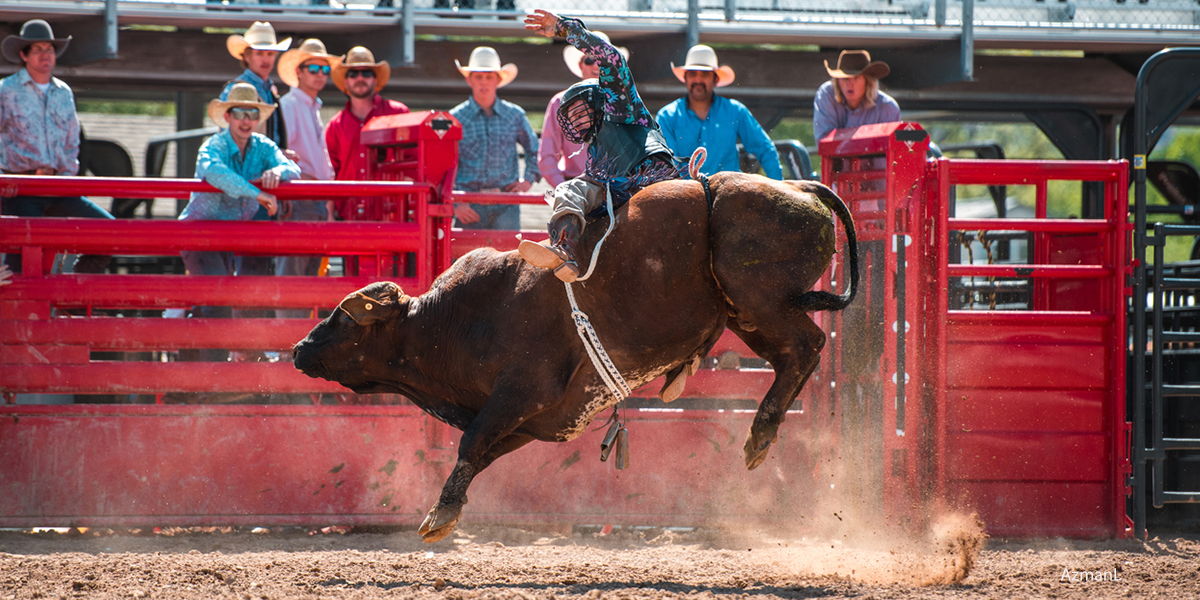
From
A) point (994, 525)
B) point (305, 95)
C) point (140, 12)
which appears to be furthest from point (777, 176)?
point (140, 12)

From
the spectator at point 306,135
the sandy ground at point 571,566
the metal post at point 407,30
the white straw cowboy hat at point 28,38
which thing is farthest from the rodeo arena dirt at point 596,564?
the metal post at point 407,30

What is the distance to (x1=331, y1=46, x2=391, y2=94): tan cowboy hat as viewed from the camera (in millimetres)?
7340

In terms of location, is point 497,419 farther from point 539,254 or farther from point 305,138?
point 305,138

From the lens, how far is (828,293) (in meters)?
4.38

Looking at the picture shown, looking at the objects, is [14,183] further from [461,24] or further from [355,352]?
[461,24]

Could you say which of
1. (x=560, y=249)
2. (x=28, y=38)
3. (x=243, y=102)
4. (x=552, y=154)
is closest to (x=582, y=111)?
(x=560, y=249)

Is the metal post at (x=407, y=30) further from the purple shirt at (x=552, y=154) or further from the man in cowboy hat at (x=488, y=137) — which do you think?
the purple shirt at (x=552, y=154)

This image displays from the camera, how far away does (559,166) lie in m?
7.12

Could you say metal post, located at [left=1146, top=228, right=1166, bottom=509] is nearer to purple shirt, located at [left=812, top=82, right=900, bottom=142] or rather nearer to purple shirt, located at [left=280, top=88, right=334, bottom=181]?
purple shirt, located at [left=812, top=82, right=900, bottom=142]

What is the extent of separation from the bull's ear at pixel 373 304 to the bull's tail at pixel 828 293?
1833mm

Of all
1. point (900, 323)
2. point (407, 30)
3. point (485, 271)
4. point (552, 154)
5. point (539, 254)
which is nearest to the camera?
point (539, 254)

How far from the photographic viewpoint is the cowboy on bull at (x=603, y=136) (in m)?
4.52

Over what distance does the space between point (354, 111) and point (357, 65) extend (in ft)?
1.02

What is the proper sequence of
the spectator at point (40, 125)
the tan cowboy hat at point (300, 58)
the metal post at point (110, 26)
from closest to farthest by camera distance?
the spectator at point (40, 125) < the tan cowboy hat at point (300, 58) < the metal post at point (110, 26)
